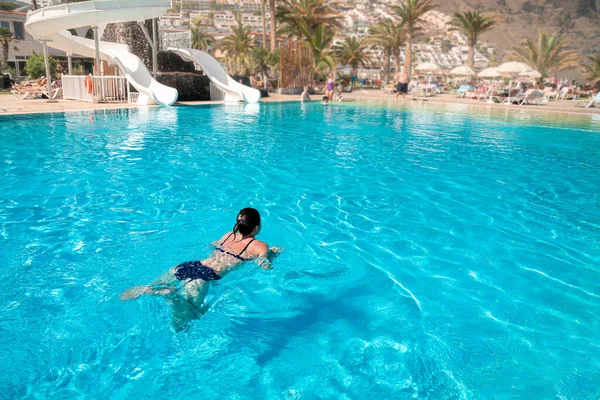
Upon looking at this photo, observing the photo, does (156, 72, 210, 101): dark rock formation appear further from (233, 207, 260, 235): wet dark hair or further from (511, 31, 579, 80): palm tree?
(511, 31, 579, 80): palm tree

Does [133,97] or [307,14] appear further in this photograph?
[307,14]

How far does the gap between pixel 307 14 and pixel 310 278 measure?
34.0 m

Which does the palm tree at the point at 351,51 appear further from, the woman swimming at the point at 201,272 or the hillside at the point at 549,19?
the hillside at the point at 549,19

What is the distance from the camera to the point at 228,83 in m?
22.8

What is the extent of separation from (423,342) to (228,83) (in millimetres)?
21633

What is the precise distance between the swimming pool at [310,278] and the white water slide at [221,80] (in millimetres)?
14077

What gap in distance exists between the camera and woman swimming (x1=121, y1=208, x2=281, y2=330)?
3.02m

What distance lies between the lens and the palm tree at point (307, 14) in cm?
3412

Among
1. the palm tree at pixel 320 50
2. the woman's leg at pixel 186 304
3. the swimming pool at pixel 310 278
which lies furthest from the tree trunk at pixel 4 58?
the woman's leg at pixel 186 304

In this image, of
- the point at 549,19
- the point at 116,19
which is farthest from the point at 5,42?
the point at 549,19

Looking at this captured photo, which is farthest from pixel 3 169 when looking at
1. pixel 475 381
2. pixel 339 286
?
pixel 475 381

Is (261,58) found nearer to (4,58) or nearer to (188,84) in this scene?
(188,84)

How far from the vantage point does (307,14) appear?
34062 mm

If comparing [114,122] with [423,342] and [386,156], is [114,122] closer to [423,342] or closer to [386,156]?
[386,156]
